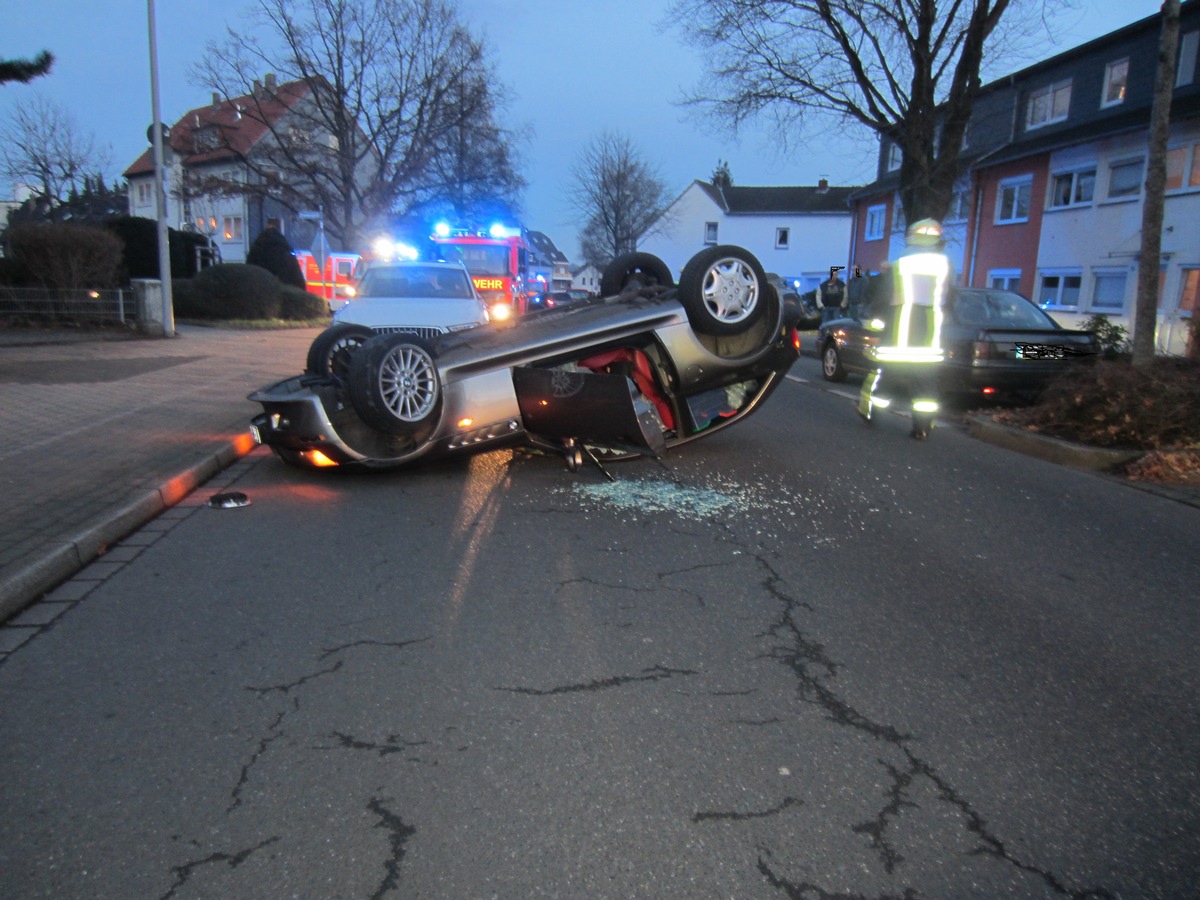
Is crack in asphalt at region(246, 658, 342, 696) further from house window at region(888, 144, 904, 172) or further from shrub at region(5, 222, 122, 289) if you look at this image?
house window at region(888, 144, 904, 172)

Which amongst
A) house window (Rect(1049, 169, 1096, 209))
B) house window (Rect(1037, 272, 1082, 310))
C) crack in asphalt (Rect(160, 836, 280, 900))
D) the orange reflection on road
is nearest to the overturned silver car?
the orange reflection on road

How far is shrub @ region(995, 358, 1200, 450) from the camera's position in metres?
8.39

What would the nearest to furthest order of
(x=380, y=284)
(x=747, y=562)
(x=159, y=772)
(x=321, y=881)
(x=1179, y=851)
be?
(x=321, y=881) < (x=1179, y=851) < (x=159, y=772) < (x=747, y=562) < (x=380, y=284)

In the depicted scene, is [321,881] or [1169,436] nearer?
[321,881]

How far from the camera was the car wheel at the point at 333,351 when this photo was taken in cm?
784

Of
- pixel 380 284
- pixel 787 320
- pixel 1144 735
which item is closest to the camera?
pixel 1144 735

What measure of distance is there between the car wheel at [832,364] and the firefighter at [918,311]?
20.6 ft

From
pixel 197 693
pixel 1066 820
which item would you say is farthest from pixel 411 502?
pixel 1066 820

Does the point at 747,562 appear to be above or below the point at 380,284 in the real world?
below

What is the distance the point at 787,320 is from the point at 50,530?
18.0ft

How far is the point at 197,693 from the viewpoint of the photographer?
3670mm

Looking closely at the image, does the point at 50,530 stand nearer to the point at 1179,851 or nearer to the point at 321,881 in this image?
the point at 321,881

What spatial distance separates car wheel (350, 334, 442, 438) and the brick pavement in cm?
158

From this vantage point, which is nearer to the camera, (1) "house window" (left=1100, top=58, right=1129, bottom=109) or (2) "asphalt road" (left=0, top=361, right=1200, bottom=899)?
(2) "asphalt road" (left=0, top=361, right=1200, bottom=899)
